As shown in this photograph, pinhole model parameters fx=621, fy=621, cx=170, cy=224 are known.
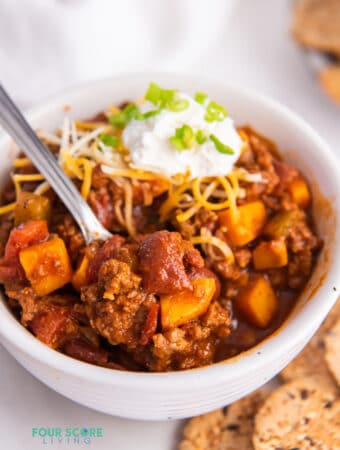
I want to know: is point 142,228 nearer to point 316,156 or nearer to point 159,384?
point 159,384

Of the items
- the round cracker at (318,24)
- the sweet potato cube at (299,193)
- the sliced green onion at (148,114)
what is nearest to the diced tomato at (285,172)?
the sweet potato cube at (299,193)

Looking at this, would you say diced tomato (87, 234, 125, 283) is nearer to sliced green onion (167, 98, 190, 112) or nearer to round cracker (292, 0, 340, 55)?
sliced green onion (167, 98, 190, 112)

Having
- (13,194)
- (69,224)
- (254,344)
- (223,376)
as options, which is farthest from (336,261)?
(13,194)

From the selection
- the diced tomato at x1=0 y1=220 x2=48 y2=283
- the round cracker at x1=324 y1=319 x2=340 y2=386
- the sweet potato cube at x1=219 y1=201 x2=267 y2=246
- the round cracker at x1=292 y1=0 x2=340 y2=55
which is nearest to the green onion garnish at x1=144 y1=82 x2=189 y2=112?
the sweet potato cube at x1=219 y1=201 x2=267 y2=246

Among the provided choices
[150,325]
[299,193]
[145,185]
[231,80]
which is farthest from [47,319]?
[231,80]

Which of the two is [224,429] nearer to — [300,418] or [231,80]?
[300,418]
